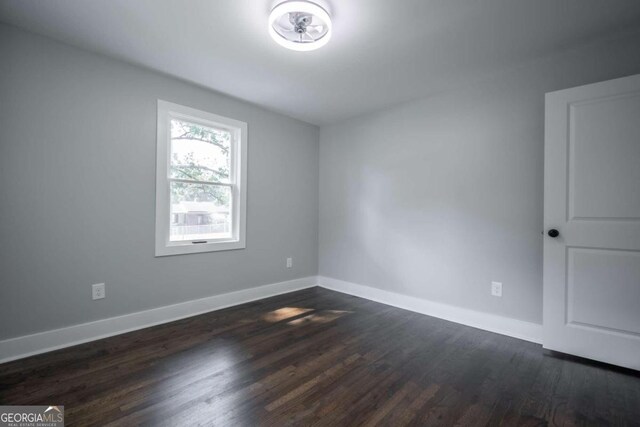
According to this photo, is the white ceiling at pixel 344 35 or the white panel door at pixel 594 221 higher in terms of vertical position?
the white ceiling at pixel 344 35

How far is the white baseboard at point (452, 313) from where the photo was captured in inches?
103

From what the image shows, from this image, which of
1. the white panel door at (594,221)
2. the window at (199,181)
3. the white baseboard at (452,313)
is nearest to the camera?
the white panel door at (594,221)

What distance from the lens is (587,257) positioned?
222 centimetres

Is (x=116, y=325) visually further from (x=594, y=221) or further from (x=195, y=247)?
(x=594, y=221)

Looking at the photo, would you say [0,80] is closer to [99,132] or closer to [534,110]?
[99,132]

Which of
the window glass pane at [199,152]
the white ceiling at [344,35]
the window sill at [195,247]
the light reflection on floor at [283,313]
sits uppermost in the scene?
the white ceiling at [344,35]

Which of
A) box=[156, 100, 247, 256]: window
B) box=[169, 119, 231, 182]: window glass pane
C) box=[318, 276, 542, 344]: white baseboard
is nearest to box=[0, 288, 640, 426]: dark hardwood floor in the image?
box=[318, 276, 542, 344]: white baseboard

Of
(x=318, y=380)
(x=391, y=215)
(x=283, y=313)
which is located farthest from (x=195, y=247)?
(x=391, y=215)

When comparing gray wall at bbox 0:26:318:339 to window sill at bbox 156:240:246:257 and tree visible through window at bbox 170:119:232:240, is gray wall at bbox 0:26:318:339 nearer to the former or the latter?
window sill at bbox 156:240:246:257

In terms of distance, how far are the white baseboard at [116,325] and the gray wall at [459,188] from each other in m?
1.50

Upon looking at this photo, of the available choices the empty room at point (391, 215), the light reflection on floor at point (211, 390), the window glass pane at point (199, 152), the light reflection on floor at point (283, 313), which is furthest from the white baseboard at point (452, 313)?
the window glass pane at point (199, 152)

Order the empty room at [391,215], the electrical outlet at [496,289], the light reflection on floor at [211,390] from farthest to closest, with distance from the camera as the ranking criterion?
1. the electrical outlet at [496,289]
2. the empty room at [391,215]
3. the light reflection on floor at [211,390]

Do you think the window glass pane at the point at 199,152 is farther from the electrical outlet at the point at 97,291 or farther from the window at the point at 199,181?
the electrical outlet at the point at 97,291

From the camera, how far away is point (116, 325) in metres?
2.63
